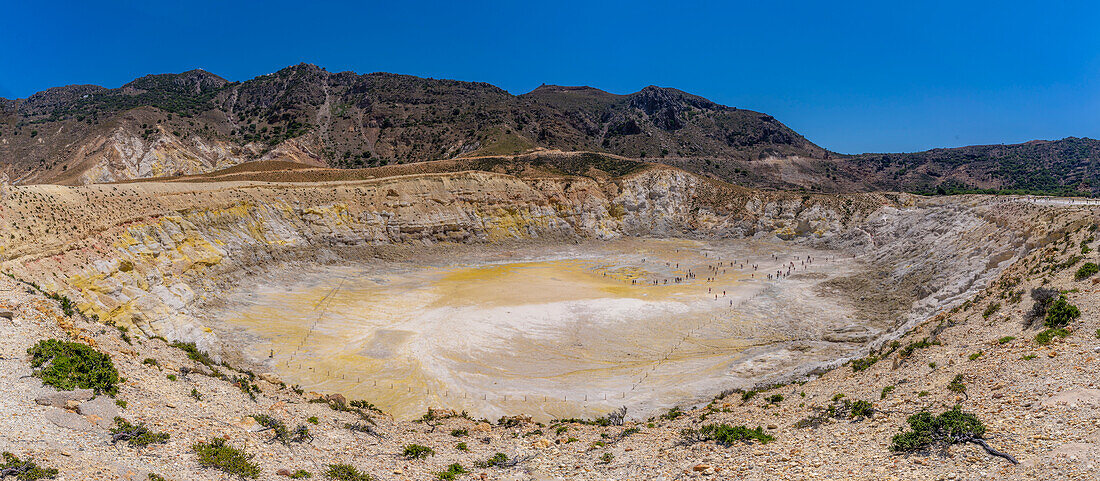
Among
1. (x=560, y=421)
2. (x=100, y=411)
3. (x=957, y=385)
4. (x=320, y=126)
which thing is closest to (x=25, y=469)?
(x=100, y=411)

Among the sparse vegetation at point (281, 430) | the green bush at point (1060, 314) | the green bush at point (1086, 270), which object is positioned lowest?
the sparse vegetation at point (281, 430)

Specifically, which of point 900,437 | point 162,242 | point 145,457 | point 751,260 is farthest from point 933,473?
point 751,260

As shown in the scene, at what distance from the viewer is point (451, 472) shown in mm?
10609

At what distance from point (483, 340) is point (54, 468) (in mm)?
18712

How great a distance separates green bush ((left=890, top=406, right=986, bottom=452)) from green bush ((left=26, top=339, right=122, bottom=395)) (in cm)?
1569

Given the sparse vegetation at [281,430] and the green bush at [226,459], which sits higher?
the green bush at [226,459]

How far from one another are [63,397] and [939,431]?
1652 centimetres

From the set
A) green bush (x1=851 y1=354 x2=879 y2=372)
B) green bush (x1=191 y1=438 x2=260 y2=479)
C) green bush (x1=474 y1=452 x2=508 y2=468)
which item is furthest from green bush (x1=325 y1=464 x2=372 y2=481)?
green bush (x1=851 y1=354 x2=879 y2=372)

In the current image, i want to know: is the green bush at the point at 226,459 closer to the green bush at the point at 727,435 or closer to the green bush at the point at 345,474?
the green bush at the point at 345,474

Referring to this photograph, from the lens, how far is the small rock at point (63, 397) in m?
8.77

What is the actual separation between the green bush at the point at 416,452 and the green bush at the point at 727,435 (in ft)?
20.9

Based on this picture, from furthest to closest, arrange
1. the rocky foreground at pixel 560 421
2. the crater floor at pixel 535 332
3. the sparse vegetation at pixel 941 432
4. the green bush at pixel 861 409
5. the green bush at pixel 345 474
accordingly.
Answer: the crater floor at pixel 535 332, the green bush at pixel 861 409, the green bush at pixel 345 474, the sparse vegetation at pixel 941 432, the rocky foreground at pixel 560 421

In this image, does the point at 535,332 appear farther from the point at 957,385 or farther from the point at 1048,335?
the point at 1048,335

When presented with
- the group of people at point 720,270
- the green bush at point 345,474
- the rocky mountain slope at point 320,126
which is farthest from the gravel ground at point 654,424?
the rocky mountain slope at point 320,126
